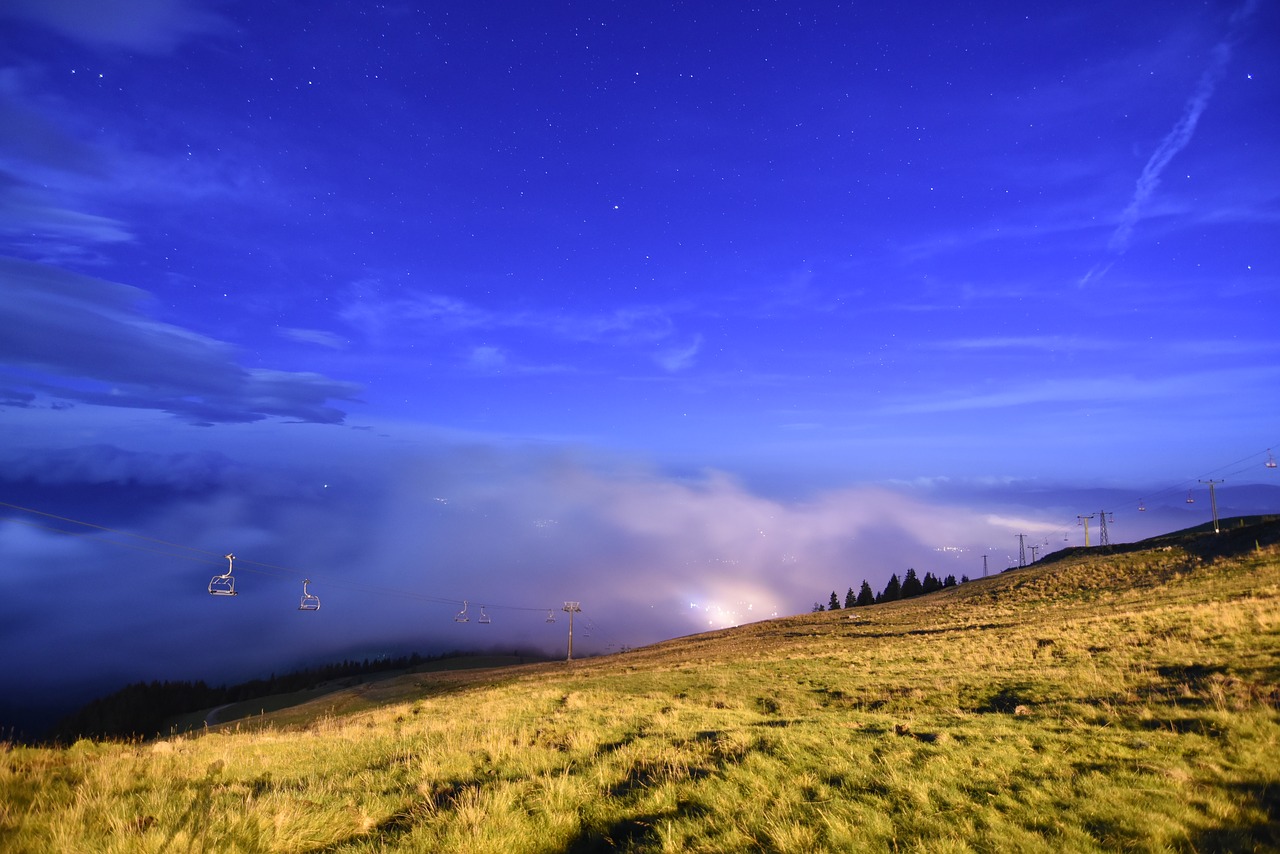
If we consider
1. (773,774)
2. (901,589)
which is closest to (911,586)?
(901,589)

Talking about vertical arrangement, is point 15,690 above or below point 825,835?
below

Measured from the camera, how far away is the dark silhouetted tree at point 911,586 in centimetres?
10625

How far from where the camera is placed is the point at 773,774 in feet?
28.3

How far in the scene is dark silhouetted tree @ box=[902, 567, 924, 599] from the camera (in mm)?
106250

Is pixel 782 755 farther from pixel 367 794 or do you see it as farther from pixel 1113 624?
pixel 1113 624

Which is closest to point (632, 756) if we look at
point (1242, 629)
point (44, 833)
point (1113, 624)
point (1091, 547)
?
point (44, 833)

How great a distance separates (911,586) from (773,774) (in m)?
114

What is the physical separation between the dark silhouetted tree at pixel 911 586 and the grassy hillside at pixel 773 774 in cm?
9486

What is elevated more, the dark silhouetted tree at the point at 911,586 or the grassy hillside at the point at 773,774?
the grassy hillside at the point at 773,774

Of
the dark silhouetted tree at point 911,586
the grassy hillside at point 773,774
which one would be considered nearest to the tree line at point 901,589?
the dark silhouetted tree at point 911,586

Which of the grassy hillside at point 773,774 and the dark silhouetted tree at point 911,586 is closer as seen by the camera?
the grassy hillside at point 773,774

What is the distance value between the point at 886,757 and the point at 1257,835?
4.20 metres

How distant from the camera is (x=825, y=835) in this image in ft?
21.2

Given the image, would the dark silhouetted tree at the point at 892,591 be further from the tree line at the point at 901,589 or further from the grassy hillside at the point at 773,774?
the grassy hillside at the point at 773,774
